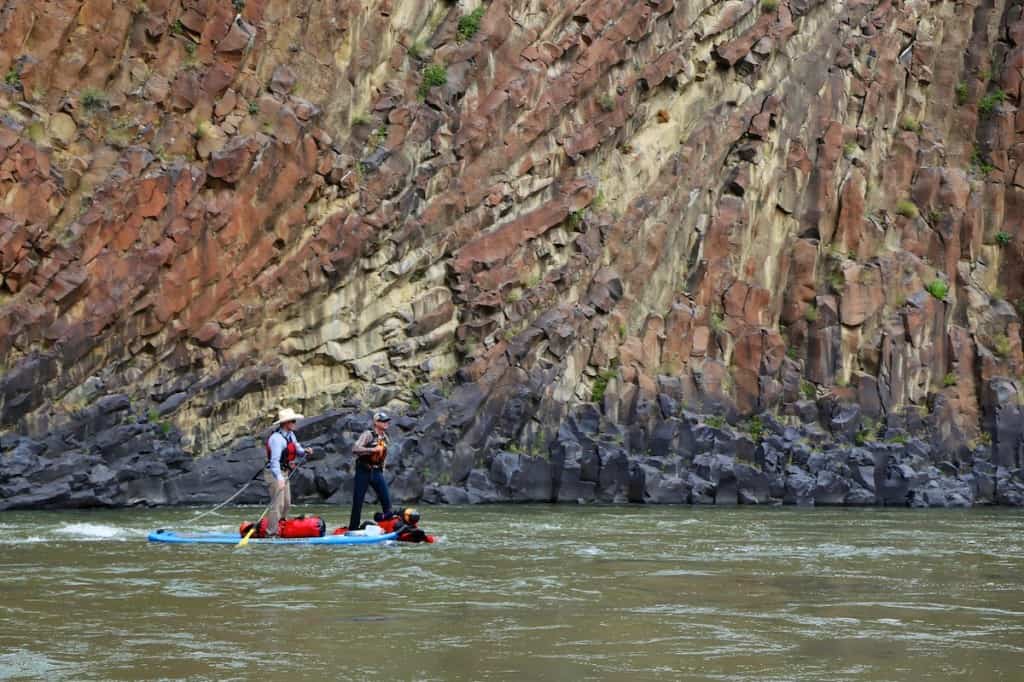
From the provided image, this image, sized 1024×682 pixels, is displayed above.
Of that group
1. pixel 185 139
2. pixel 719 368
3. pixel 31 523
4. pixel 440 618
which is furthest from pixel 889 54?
pixel 440 618

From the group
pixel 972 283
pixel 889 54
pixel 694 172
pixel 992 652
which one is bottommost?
pixel 992 652

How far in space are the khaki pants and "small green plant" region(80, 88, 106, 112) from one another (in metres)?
13.6

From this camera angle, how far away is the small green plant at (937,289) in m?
39.2

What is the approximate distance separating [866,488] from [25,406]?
755 inches

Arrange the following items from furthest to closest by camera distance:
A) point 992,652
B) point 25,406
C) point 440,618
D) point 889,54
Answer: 1. point 889,54
2. point 25,406
3. point 440,618
4. point 992,652

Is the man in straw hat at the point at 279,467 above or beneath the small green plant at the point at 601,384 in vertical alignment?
beneath

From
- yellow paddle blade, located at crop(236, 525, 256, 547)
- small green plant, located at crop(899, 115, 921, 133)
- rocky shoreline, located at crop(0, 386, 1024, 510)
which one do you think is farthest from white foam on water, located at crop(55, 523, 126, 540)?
small green plant, located at crop(899, 115, 921, 133)

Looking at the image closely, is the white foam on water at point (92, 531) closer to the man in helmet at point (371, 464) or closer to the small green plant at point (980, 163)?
the man in helmet at point (371, 464)

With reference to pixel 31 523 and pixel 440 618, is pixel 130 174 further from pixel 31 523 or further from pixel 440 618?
pixel 440 618

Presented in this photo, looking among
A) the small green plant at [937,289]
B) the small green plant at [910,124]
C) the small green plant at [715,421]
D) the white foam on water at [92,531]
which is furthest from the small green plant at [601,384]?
the white foam on water at [92,531]

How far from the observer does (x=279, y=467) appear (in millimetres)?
21250

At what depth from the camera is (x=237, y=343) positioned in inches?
1280

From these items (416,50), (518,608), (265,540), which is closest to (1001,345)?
(416,50)

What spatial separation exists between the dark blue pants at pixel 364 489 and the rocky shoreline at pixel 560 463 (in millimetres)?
8813
